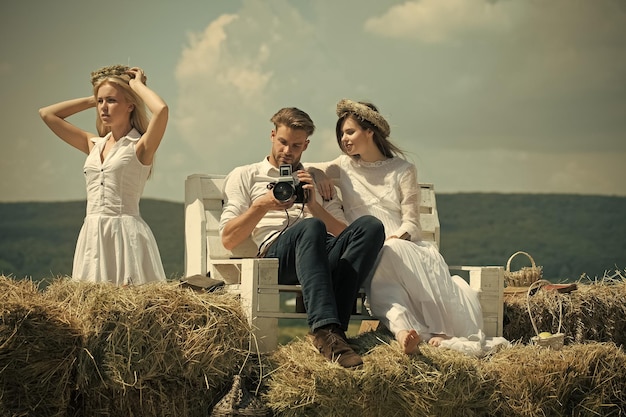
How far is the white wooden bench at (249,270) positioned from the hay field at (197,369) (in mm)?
154

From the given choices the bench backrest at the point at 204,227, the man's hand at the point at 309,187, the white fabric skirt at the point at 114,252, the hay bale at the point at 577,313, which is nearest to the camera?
the white fabric skirt at the point at 114,252

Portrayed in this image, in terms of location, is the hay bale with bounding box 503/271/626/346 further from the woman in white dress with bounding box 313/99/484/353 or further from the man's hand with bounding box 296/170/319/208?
the man's hand with bounding box 296/170/319/208

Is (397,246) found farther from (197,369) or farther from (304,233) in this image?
(197,369)

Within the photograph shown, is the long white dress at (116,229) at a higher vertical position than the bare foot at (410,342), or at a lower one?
higher

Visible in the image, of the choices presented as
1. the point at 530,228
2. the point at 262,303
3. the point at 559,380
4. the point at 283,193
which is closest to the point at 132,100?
the point at 283,193

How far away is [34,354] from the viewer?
336cm

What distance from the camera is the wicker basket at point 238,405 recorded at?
355 cm

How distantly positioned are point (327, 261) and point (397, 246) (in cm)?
48

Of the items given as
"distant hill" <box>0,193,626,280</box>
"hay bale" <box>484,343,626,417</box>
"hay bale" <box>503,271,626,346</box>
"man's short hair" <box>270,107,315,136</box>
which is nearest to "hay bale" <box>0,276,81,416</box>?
"man's short hair" <box>270,107,315,136</box>

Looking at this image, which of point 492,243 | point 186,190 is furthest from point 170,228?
point 186,190

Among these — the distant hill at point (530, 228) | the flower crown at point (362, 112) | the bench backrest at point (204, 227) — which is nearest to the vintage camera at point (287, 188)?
the bench backrest at point (204, 227)

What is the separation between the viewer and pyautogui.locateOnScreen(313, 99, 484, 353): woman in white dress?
4.06 metres

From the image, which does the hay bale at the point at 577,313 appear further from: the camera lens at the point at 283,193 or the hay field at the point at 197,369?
the camera lens at the point at 283,193

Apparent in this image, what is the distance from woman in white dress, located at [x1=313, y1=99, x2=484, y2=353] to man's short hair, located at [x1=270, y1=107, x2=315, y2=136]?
11.2 inches
